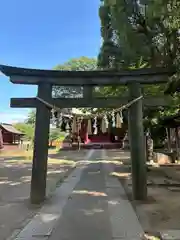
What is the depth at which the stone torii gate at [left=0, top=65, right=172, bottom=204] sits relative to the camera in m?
9.12

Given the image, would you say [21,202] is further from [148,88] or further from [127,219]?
[148,88]

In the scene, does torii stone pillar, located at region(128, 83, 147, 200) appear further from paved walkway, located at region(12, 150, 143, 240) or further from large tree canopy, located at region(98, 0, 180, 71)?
large tree canopy, located at region(98, 0, 180, 71)

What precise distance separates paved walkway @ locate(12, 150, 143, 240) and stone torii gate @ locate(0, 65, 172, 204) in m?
0.72

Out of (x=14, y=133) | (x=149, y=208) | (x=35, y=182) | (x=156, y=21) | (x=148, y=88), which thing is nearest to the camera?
(x=149, y=208)

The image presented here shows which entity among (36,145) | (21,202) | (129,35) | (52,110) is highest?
(129,35)

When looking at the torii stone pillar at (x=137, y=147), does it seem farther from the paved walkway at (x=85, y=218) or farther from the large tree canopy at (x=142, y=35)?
the large tree canopy at (x=142, y=35)

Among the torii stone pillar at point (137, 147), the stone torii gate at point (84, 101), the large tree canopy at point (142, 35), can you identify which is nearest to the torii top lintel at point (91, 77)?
the stone torii gate at point (84, 101)

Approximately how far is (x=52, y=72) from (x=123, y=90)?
5.96 meters

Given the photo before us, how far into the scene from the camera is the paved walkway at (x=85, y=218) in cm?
588

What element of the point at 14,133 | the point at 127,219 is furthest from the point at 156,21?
the point at 14,133

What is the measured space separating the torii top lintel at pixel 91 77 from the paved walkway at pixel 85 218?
10.1 ft

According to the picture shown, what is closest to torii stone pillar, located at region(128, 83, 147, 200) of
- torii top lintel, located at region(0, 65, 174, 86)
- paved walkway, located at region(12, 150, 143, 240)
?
torii top lintel, located at region(0, 65, 174, 86)

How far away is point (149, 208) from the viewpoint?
8.16 metres

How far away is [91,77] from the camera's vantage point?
9.44 meters
